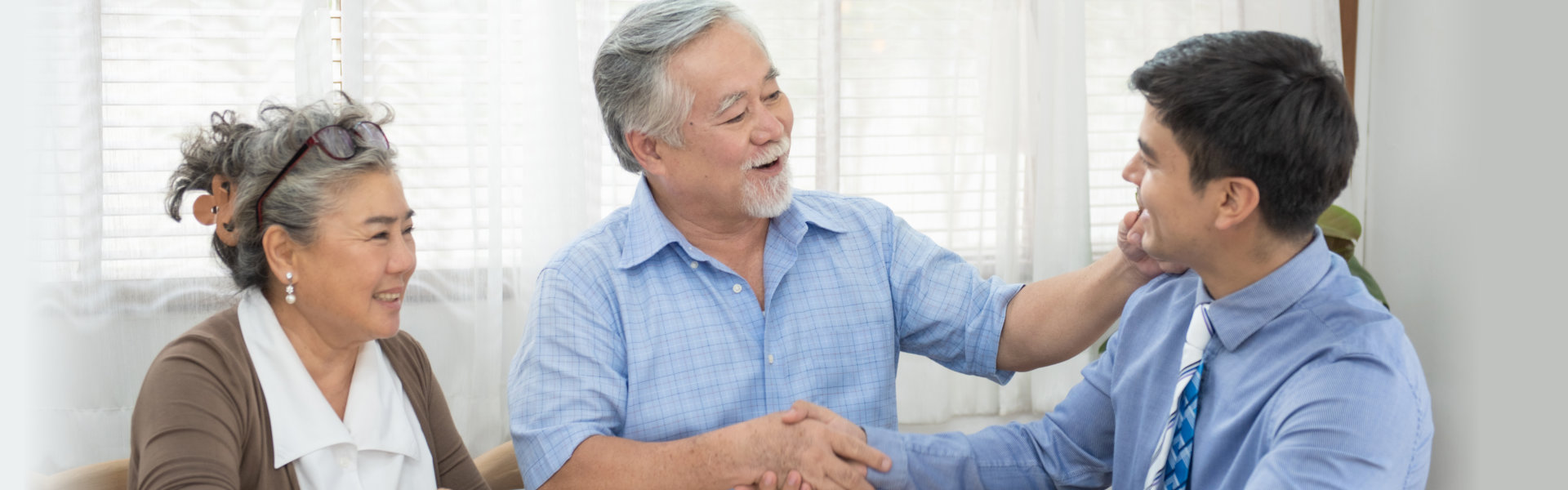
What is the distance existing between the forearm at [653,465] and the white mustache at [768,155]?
1.47 feet

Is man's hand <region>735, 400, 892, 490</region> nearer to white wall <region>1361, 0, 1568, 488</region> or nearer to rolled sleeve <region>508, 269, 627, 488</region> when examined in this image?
rolled sleeve <region>508, 269, 627, 488</region>

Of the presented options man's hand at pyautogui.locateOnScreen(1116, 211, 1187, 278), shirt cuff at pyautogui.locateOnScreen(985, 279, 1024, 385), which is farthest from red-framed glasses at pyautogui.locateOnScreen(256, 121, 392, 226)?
man's hand at pyautogui.locateOnScreen(1116, 211, 1187, 278)

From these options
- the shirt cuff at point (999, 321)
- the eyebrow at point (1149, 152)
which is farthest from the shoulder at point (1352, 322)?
the shirt cuff at point (999, 321)

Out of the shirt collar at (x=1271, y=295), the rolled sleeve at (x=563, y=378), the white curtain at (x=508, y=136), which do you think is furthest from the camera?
the white curtain at (x=508, y=136)

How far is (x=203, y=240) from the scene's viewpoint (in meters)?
2.75

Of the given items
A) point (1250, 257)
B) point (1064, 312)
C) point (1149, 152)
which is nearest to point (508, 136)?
point (1064, 312)

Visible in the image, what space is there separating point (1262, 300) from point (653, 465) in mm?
858

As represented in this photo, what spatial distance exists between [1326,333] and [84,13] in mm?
2821

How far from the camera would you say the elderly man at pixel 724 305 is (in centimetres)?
159

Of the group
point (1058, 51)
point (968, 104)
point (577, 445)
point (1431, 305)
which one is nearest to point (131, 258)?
point (577, 445)

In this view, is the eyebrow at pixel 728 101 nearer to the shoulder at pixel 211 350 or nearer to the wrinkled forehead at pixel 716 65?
the wrinkled forehead at pixel 716 65

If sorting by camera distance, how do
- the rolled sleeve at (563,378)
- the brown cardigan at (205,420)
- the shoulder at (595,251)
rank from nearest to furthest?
the brown cardigan at (205,420) < the rolled sleeve at (563,378) < the shoulder at (595,251)

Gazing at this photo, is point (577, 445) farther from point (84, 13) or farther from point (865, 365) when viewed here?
point (84, 13)

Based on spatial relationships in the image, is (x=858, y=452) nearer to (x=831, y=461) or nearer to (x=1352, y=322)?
(x=831, y=461)
